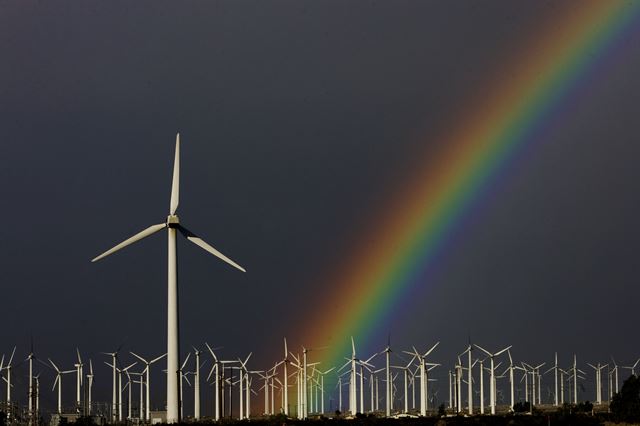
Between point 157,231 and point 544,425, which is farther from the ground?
point 157,231

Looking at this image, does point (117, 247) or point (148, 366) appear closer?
point (117, 247)

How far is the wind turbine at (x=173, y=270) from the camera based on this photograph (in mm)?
121000

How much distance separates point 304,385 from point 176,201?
193 feet

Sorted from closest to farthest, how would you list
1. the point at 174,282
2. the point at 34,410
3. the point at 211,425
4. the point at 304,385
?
the point at 174,282 → the point at 211,425 → the point at 34,410 → the point at 304,385

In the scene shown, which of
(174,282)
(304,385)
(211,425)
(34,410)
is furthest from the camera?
(304,385)

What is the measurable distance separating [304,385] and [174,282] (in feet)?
201

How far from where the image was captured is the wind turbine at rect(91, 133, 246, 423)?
121m

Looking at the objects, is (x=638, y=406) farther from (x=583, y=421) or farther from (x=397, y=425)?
(x=397, y=425)

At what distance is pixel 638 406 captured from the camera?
151750 millimetres

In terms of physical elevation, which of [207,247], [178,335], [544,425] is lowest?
[544,425]

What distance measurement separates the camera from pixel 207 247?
127 meters

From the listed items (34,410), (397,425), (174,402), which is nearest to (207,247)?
(174,402)

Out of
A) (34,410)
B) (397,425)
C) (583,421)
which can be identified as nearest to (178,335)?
(397,425)

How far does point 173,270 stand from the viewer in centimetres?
12181
